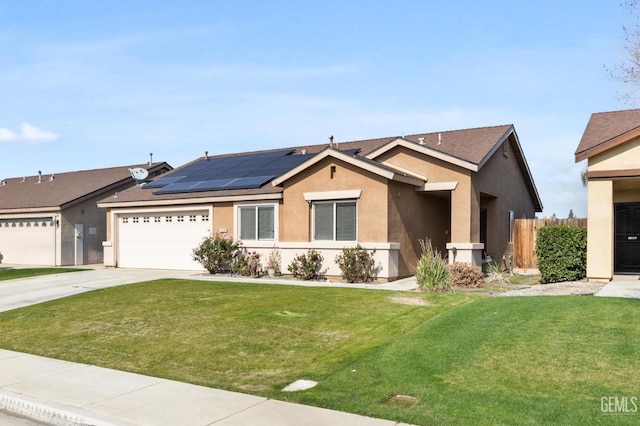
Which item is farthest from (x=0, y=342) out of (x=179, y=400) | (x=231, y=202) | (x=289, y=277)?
Result: (x=231, y=202)

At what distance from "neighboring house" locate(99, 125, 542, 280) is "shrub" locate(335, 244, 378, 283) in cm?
30

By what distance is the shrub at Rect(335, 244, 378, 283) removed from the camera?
57.7 ft

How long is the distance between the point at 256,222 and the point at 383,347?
41.0 ft

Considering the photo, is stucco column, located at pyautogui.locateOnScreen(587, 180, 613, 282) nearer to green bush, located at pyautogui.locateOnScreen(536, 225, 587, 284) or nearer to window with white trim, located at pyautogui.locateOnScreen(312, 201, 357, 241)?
green bush, located at pyautogui.locateOnScreen(536, 225, 587, 284)

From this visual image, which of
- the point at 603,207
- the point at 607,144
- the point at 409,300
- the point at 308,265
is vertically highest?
the point at 607,144

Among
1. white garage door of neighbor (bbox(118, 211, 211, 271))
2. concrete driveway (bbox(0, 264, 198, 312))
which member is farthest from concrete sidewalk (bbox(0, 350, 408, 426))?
white garage door of neighbor (bbox(118, 211, 211, 271))

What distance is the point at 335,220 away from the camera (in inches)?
738

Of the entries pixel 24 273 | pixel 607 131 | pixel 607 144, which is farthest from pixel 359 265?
pixel 24 273

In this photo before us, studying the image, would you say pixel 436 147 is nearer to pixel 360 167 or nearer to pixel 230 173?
pixel 360 167

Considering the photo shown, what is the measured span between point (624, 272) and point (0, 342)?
58.7 ft

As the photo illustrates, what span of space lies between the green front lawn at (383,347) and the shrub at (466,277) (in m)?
3.07

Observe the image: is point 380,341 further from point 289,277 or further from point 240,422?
point 289,277

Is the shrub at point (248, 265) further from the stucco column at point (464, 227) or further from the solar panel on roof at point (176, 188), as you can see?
the stucco column at point (464, 227)

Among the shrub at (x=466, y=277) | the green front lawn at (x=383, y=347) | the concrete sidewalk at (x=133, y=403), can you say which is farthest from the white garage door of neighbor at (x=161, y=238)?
the concrete sidewalk at (x=133, y=403)
